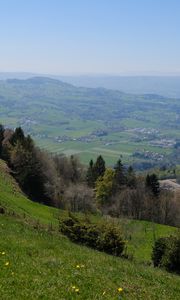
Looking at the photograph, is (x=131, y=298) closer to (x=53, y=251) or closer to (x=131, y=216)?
(x=53, y=251)

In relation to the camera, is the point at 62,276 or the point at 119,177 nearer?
the point at 62,276

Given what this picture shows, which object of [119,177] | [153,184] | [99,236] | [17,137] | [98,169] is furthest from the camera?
[98,169]

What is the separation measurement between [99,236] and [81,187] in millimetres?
62225

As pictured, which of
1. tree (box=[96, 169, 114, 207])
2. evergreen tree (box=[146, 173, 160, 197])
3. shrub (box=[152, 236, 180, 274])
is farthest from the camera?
tree (box=[96, 169, 114, 207])

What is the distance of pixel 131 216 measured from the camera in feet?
292

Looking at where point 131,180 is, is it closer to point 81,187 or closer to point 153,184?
point 153,184

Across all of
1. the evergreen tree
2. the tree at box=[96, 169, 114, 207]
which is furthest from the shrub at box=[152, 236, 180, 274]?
the tree at box=[96, 169, 114, 207]

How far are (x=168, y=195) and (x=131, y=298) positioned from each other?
8230cm

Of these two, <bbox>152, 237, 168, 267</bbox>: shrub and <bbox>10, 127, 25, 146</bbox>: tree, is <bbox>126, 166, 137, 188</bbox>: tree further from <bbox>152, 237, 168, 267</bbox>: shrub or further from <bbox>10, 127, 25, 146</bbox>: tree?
<bbox>152, 237, 168, 267</bbox>: shrub

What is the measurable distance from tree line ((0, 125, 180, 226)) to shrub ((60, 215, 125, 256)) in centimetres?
3974

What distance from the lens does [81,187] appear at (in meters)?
94.2

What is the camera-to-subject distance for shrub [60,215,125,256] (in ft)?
104

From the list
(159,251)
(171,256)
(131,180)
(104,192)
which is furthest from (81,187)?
(171,256)

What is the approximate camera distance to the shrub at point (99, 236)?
3172cm
